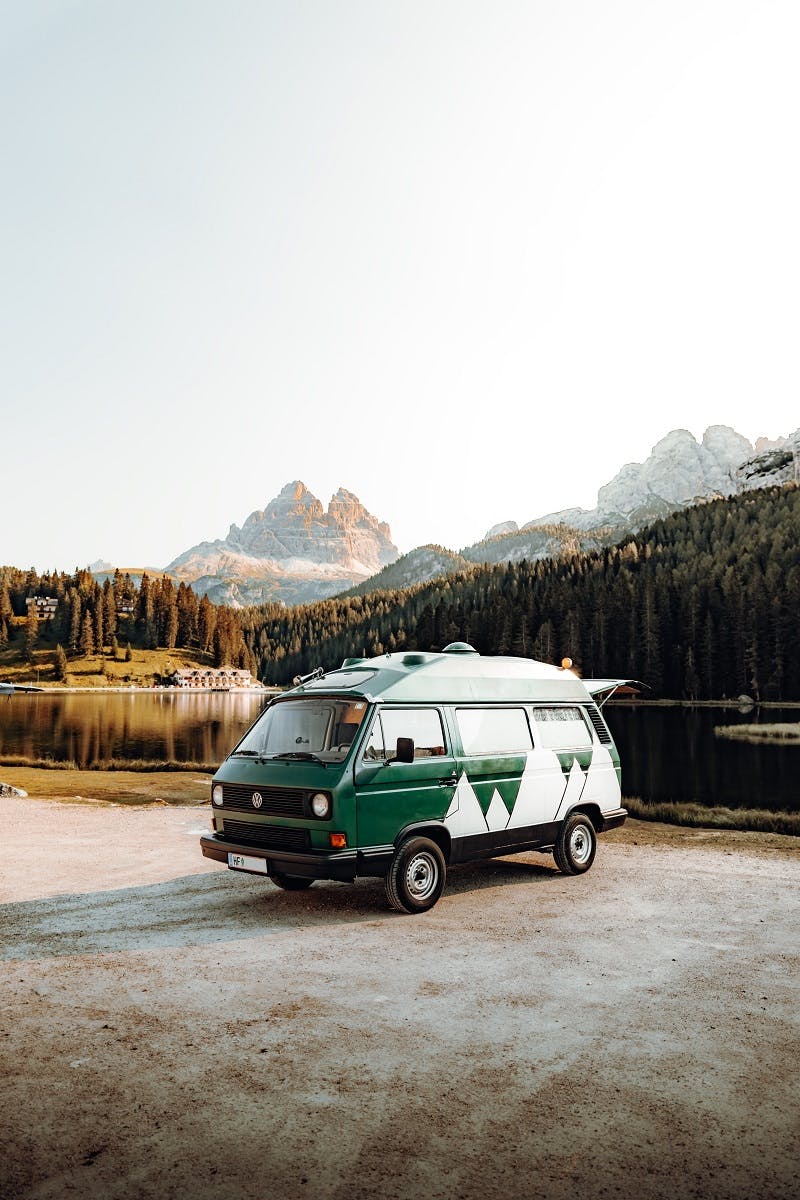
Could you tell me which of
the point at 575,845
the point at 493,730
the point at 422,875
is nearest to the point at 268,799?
the point at 422,875

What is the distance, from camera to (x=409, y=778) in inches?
451

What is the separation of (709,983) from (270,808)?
5.76 m

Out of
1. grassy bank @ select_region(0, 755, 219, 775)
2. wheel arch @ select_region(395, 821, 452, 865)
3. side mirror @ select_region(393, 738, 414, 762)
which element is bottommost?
grassy bank @ select_region(0, 755, 219, 775)

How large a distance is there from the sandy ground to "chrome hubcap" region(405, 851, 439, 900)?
0.32 metres

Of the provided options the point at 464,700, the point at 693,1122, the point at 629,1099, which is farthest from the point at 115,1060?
the point at 464,700

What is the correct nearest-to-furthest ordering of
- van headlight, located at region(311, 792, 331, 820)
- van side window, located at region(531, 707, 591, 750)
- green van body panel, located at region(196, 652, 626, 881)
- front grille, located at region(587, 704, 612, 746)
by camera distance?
1. van headlight, located at region(311, 792, 331, 820)
2. green van body panel, located at region(196, 652, 626, 881)
3. van side window, located at region(531, 707, 591, 750)
4. front grille, located at region(587, 704, 612, 746)

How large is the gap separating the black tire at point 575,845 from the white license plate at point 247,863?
516 centimetres

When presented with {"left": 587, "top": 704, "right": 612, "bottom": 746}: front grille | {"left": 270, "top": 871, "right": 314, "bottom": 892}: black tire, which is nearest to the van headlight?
{"left": 270, "top": 871, "right": 314, "bottom": 892}: black tire

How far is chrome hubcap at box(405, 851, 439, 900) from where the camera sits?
11398mm

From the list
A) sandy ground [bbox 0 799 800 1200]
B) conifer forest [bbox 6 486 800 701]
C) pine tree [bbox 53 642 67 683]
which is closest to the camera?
sandy ground [bbox 0 799 800 1200]

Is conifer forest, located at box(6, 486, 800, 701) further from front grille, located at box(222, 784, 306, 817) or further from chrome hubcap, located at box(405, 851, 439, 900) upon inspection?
front grille, located at box(222, 784, 306, 817)

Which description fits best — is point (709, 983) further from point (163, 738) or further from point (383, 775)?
point (163, 738)

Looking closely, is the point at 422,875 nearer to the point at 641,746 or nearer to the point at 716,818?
the point at 716,818

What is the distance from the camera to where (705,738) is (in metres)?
63.2
